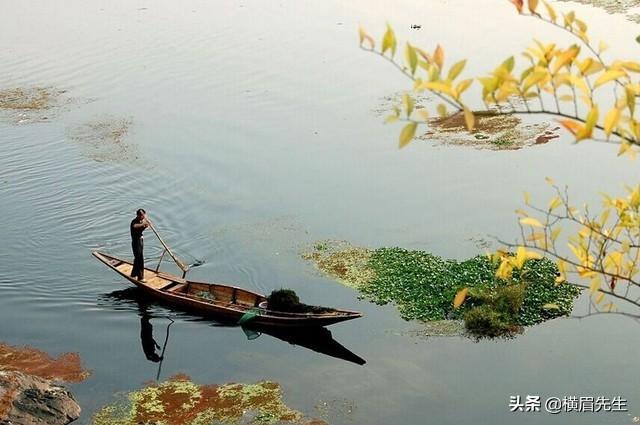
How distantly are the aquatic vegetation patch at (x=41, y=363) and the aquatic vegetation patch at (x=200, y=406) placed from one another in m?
1.53

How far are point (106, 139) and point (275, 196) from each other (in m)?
7.91

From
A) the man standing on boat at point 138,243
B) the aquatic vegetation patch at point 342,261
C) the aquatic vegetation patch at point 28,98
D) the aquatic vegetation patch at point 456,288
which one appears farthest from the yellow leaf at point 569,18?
the aquatic vegetation patch at point 28,98

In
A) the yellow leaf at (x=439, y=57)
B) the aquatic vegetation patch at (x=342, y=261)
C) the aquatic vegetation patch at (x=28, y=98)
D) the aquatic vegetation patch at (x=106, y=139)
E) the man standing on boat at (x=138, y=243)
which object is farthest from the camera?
the aquatic vegetation patch at (x=28, y=98)

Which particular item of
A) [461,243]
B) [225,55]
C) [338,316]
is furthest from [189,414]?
[225,55]

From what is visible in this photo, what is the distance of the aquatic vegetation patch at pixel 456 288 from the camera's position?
51.2 feet

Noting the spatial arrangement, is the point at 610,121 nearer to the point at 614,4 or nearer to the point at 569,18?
the point at 569,18

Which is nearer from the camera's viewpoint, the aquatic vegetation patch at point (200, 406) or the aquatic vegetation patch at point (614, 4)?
the aquatic vegetation patch at point (200, 406)

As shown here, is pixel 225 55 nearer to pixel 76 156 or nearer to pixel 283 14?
pixel 283 14

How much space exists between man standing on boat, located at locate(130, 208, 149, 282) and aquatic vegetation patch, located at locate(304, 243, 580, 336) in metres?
4.06

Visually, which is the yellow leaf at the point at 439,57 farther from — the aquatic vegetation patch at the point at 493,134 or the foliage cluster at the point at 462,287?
the aquatic vegetation patch at the point at 493,134

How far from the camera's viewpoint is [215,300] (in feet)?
54.0

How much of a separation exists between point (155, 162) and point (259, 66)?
430 inches

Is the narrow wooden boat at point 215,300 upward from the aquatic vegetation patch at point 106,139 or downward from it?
downward

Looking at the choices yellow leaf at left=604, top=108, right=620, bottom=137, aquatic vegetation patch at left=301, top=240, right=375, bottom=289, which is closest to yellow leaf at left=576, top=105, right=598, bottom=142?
yellow leaf at left=604, top=108, right=620, bottom=137
